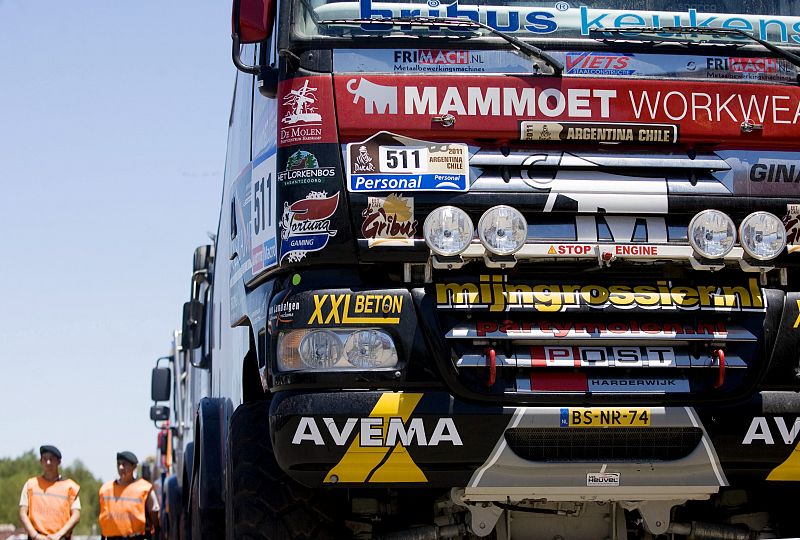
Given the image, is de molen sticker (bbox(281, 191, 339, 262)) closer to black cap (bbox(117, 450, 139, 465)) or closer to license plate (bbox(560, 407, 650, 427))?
license plate (bbox(560, 407, 650, 427))

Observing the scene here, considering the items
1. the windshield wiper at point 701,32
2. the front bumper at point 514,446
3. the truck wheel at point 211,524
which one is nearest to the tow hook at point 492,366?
the front bumper at point 514,446

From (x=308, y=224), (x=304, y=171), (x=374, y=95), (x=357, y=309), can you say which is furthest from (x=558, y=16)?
(x=357, y=309)

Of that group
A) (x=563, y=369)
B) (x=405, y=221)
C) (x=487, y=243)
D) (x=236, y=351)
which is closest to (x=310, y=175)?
(x=405, y=221)

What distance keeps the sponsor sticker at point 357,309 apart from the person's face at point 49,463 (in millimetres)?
7292

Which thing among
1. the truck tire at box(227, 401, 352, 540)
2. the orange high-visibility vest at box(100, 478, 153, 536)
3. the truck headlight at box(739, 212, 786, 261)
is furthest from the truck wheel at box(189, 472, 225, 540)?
the orange high-visibility vest at box(100, 478, 153, 536)

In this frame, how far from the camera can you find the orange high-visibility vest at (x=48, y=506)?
11.9 m

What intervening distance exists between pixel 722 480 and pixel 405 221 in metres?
1.69

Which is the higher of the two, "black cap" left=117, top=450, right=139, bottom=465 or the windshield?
the windshield

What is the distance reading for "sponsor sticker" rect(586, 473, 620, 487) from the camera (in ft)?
17.7

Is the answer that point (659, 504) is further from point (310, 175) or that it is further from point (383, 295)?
point (310, 175)

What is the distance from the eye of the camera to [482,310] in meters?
5.33

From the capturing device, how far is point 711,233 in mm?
5406

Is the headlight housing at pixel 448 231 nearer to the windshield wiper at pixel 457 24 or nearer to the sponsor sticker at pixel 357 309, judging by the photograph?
the sponsor sticker at pixel 357 309

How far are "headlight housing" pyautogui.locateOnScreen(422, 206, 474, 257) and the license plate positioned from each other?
787 millimetres
